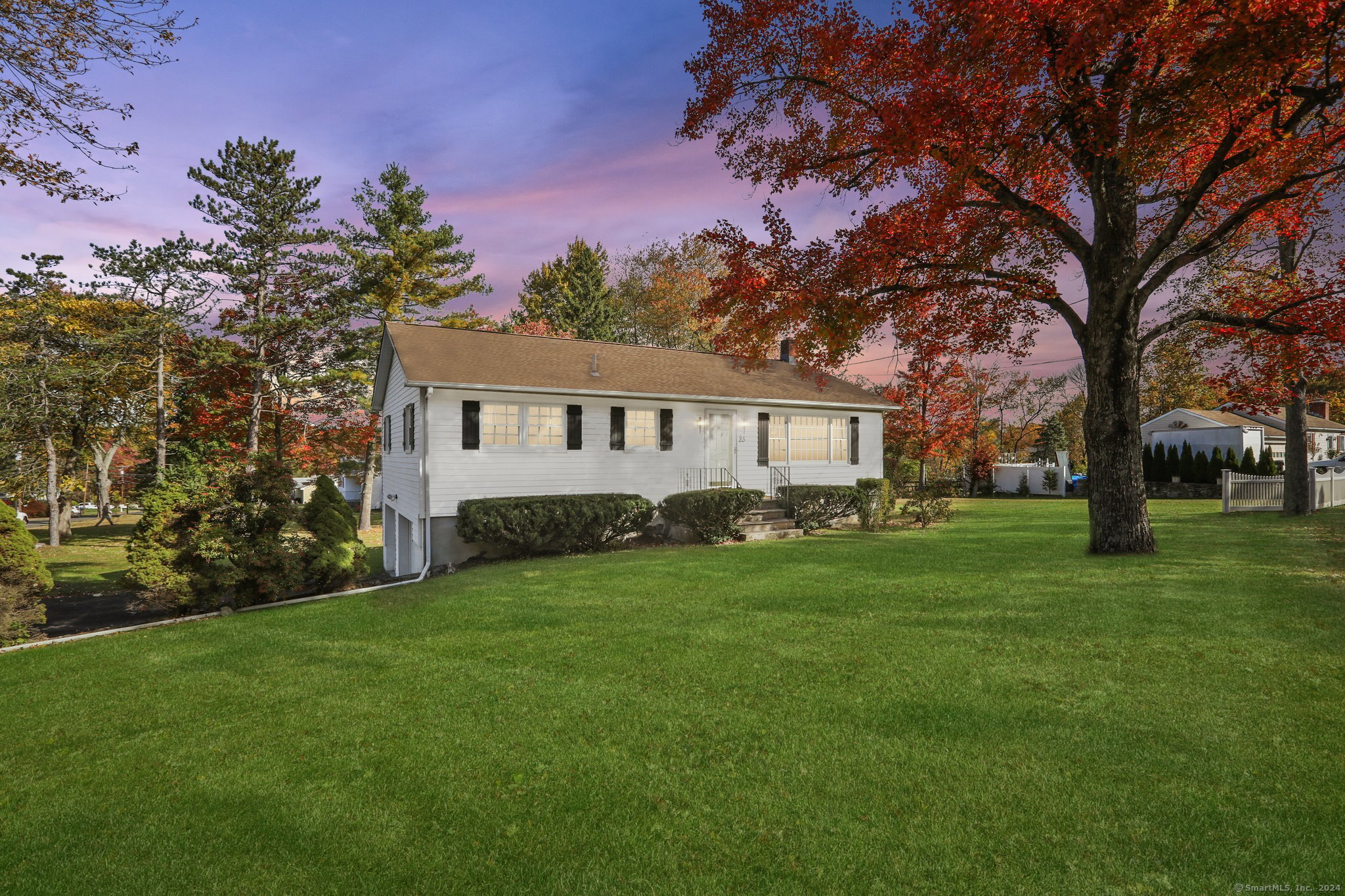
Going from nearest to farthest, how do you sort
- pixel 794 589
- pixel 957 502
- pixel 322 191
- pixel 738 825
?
pixel 738 825, pixel 794 589, pixel 322 191, pixel 957 502

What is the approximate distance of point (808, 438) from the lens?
700 inches

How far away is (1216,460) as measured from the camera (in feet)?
92.9

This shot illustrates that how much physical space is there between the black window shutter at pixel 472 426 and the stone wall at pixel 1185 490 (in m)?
28.9

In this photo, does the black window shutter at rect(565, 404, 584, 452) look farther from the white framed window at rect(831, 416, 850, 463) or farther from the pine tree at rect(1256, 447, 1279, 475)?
the pine tree at rect(1256, 447, 1279, 475)

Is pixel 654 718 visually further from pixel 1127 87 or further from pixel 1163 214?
pixel 1163 214

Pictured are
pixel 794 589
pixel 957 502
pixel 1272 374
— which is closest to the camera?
pixel 794 589

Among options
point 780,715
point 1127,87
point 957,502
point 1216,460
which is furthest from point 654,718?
point 1216,460

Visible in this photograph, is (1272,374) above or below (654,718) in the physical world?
above

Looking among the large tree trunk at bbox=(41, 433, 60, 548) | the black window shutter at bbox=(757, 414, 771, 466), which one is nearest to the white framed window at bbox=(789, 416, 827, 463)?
the black window shutter at bbox=(757, 414, 771, 466)

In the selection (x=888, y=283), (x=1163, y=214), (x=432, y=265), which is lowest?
(x=888, y=283)

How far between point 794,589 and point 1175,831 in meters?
5.68

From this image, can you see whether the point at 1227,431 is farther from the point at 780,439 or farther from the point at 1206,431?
the point at 780,439

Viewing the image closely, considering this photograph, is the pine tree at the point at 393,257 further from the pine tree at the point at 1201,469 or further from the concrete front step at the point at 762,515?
the pine tree at the point at 1201,469

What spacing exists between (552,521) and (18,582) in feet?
25.5
